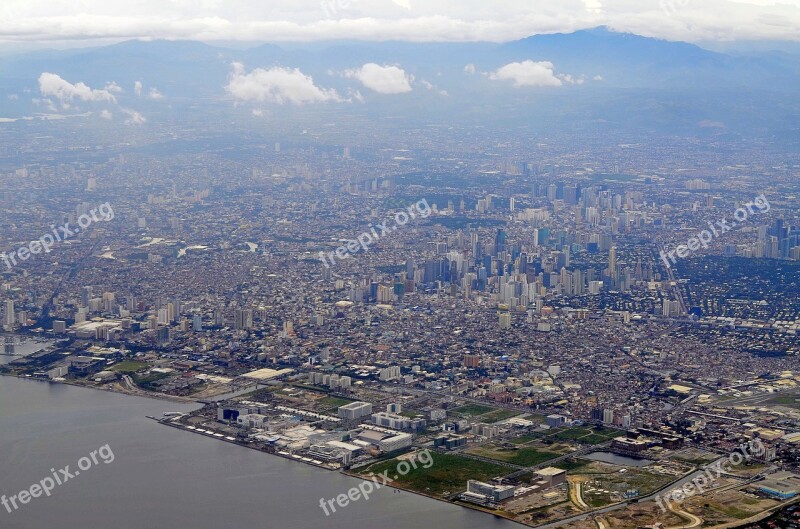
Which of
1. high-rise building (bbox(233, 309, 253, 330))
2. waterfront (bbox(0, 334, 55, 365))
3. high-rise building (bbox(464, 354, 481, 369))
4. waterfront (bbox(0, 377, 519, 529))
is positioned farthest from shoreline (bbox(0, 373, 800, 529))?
high-rise building (bbox(464, 354, 481, 369))

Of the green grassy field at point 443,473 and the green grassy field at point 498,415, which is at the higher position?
the green grassy field at point 443,473

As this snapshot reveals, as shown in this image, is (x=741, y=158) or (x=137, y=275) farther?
(x=741, y=158)

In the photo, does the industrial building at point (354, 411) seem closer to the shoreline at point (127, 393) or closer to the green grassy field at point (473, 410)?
the green grassy field at point (473, 410)

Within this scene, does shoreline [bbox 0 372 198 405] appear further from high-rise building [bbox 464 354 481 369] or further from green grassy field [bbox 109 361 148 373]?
Answer: high-rise building [bbox 464 354 481 369]

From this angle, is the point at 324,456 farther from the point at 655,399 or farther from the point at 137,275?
the point at 137,275

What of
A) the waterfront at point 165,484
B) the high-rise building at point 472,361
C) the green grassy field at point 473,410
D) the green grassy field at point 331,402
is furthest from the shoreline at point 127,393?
the high-rise building at point 472,361

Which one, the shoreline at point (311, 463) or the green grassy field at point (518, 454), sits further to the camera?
the green grassy field at point (518, 454)

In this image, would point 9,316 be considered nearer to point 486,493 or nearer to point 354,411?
point 354,411

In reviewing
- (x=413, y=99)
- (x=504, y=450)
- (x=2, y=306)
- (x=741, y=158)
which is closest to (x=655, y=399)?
(x=504, y=450)
